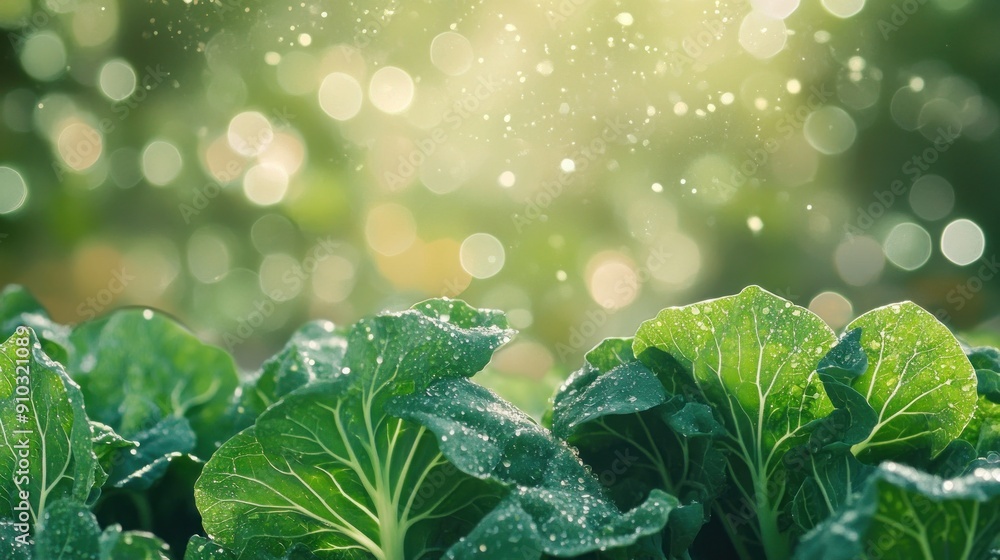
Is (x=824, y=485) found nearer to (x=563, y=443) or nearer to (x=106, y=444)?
(x=563, y=443)

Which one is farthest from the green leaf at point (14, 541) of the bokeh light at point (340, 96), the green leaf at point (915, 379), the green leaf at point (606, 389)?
the bokeh light at point (340, 96)

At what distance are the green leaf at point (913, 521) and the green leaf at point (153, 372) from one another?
76cm

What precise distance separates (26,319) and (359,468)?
645mm

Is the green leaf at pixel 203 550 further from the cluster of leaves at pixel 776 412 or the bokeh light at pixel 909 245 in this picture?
the bokeh light at pixel 909 245

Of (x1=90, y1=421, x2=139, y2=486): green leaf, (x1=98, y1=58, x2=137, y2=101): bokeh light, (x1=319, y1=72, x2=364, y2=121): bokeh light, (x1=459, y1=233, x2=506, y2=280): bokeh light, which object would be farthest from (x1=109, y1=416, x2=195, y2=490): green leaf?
(x1=459, y1=233, x2=506, y2=280): bokeh light

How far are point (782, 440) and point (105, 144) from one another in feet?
14.1

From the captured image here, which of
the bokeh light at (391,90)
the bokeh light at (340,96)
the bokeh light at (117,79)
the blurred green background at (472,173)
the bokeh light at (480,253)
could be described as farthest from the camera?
the bokeh light at (480,253)

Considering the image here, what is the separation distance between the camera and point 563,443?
26.8 inches

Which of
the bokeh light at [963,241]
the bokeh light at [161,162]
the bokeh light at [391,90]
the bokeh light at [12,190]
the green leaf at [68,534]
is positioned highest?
the bokeh light at [391,90]

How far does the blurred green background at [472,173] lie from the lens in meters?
2.41

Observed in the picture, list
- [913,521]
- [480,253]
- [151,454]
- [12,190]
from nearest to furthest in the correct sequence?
[913,521] < [151,454] < [12,190] < [480,253]

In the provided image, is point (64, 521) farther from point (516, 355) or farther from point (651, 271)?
point (651, 271)

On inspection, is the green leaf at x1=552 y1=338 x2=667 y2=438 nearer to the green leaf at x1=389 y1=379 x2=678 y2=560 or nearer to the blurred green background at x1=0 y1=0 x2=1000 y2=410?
the green leaf at x1=389 y1=379 x2=678 y2=560

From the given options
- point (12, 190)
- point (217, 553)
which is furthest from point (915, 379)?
point (12, 190)
